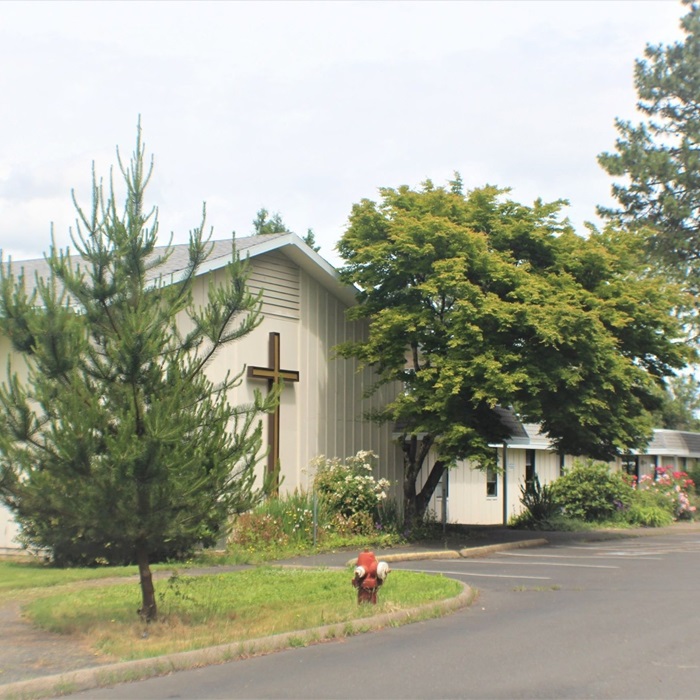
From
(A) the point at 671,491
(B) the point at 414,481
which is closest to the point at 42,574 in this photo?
(B) the point at 414,481

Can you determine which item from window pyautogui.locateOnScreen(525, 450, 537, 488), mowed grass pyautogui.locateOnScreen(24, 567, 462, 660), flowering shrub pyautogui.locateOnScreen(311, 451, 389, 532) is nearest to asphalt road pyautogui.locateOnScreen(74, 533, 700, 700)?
mowed grass pyautogui.locateOnScreen(24, 567, 462, 660)

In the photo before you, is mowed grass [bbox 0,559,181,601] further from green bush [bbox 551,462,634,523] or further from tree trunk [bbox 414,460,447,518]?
green bush [bbox 551,462,634,523]

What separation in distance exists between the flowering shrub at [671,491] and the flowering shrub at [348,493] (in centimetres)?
1422

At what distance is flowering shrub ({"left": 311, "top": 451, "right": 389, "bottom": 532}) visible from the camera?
70.1 feet

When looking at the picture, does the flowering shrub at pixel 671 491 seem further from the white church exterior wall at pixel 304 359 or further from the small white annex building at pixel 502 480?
Result: the white church exterior wall at pixel 304 359

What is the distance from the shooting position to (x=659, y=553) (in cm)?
2073

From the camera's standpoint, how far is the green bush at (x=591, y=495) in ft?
97.8

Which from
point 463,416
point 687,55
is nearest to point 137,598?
point 463,416

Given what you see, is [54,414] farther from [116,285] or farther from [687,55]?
[687,55]

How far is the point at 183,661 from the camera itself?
873 cm

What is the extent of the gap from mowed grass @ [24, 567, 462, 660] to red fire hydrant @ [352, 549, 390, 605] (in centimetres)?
20

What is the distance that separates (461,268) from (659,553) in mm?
7349

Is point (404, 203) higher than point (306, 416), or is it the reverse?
point (404, 203)

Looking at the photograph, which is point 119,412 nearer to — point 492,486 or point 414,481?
point 414,481
